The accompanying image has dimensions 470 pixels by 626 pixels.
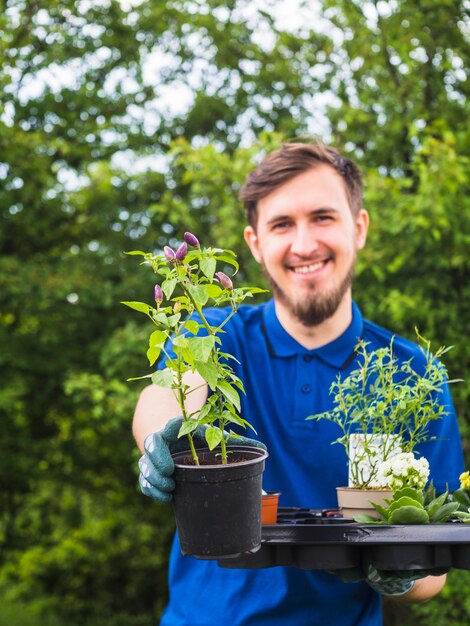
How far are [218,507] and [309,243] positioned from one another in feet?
3.38

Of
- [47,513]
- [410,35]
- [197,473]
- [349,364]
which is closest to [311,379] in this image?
[349,364]

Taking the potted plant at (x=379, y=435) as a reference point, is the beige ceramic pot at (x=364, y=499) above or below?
below

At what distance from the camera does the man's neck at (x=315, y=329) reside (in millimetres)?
2428

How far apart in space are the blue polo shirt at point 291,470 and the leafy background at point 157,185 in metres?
1.41

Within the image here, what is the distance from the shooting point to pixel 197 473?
1516mm

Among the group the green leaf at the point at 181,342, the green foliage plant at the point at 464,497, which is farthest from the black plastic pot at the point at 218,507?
the green foliage plant at the point at 464,497

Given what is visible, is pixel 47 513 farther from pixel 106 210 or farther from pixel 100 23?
pixel 100 23

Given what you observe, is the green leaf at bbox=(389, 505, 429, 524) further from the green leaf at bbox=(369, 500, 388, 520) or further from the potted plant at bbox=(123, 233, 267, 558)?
the potted plant at bbox=(123, 233, 267, 558)

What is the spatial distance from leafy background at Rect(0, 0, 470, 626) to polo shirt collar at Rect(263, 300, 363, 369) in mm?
1299

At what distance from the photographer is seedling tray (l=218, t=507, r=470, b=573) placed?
5.44 feet

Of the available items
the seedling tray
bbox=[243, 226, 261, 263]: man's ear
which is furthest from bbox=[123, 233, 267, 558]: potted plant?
bbox=[243, 226, 261, 263]: man's ear

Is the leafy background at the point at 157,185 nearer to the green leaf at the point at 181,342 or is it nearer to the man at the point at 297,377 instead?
the man at the point at 297,377

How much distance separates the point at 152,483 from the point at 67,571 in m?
5.92

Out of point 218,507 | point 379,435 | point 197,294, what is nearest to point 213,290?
point 197,294
